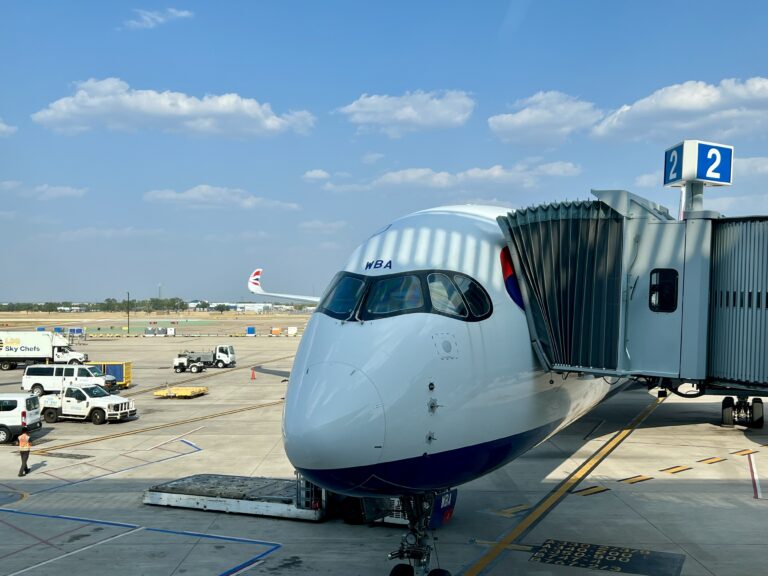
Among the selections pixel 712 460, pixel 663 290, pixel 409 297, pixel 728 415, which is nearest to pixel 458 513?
pixel 663 290

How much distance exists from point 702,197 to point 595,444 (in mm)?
15872

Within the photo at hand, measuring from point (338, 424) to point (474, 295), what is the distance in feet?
11.4

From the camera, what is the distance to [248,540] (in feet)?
53.4

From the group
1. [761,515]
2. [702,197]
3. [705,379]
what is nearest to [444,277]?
[705,379]

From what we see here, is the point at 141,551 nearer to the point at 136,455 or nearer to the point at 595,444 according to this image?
the point at 136,455

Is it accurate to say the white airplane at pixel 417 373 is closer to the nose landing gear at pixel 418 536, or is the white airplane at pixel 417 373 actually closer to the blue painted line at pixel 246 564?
the nose landing gear at pixel 418 536

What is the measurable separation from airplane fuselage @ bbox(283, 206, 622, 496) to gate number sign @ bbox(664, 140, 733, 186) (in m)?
4.05

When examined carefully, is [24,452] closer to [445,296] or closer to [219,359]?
[445,296]

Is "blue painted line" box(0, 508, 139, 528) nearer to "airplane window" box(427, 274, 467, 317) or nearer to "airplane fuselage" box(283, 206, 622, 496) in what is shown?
"airplane fuselage" box(283, 206, 622, 496)

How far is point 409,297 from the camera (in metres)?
10.5

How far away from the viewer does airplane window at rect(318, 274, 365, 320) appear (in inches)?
418

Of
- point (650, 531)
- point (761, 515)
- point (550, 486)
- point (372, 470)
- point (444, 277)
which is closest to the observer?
point (372, 470)

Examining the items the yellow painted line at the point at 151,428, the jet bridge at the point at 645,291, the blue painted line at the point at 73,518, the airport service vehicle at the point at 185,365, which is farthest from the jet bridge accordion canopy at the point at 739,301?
the airport service vehicle at the point at 185,365

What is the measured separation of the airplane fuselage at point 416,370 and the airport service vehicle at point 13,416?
22.5 m
